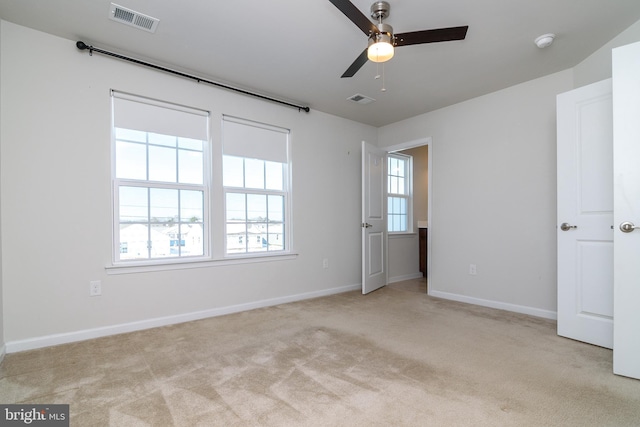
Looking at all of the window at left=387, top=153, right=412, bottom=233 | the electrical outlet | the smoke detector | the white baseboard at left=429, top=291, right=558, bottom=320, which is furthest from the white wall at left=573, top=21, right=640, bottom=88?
the electrical outlet

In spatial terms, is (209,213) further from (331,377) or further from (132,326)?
(331,377)

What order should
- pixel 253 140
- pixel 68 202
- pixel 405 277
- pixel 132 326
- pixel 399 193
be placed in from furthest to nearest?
pixel 399 193 < pixel 405 277 < pixel 253 140 < pixel 132 326 < pixel 68 202

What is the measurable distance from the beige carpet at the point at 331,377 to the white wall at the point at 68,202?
10.4 inches

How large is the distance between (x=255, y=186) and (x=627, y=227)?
3256 mm

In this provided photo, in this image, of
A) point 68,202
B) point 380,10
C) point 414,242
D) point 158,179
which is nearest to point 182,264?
point 158,179

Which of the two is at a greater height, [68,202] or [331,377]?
[68,202]

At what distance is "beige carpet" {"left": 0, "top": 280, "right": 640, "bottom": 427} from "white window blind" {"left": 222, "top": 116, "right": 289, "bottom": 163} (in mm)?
1879

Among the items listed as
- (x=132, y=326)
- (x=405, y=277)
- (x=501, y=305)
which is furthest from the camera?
(x=405, y=277)

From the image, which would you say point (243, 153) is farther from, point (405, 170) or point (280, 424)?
point (405, 170)

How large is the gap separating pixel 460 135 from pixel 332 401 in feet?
11.5

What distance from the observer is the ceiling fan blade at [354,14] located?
5.54 ft

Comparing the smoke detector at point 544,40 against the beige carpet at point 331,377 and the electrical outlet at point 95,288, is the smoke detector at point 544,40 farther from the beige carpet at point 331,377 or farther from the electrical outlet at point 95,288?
the electrical outlet at point 95,288

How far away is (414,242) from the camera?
5.60 meters

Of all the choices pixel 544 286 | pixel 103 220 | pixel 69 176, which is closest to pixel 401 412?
Answer: pixel 544 286
